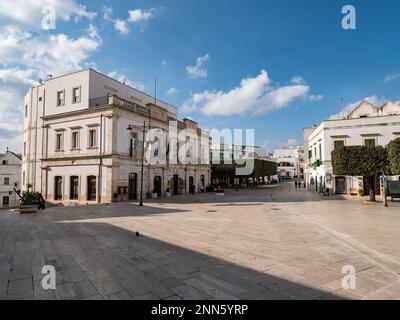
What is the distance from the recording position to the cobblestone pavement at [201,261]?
14.4ft

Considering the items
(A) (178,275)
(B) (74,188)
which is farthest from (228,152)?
(A) (178,275)

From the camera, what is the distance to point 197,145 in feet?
125

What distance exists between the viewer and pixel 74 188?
2455 cm

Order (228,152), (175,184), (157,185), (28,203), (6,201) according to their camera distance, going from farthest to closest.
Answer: (228,152), (6,201), (175,184), (157,185), (28,203)

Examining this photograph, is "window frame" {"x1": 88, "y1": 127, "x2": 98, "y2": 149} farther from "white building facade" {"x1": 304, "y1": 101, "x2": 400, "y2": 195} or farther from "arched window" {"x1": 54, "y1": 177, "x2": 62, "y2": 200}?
"white building facade" {"x1": 304, "y1": 101, "x2": 400, "y2": 195}

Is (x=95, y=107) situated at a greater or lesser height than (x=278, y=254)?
greater

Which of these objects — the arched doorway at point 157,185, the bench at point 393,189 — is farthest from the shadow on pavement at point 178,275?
the bench at point 393,189

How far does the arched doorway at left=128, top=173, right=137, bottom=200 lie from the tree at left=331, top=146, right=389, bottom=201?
62.4ft

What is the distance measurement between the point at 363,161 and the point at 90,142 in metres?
24.3

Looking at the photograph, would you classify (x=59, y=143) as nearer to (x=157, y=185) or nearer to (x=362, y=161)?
(x=157, y=185)

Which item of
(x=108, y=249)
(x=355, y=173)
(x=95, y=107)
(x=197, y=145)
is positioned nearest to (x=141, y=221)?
(x=108, y=249)

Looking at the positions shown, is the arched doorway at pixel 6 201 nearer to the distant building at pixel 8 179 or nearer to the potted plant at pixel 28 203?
the distant building at pixel 8 179
